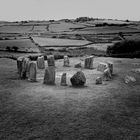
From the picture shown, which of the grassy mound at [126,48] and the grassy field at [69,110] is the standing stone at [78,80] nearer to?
the grassy field at [69,110]

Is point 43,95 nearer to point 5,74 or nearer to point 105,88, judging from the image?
point 105,88

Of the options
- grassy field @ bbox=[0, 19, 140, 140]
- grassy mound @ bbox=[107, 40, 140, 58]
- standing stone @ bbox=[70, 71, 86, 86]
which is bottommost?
grassy field @ bbox=[0, 19, 140, 140]

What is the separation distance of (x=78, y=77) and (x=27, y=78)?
4.79 meters

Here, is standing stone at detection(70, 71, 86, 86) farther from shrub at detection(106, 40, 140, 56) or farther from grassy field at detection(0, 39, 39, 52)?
grassy field at detection(0, 39, 39, 52)

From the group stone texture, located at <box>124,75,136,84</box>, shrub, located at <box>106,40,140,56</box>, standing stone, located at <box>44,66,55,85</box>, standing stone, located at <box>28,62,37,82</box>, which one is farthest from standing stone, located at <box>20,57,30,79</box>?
shrub, located at <box>106,40,140,56</box>

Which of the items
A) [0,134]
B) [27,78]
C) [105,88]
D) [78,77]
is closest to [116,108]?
[105,88]

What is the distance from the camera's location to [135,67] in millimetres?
26156

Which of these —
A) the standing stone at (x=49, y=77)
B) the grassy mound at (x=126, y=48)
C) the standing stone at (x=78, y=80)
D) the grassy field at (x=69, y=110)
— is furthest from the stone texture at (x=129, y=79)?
the grassy mound at (x=126, y=48)

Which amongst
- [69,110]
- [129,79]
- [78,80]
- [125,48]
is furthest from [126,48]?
[69,110]

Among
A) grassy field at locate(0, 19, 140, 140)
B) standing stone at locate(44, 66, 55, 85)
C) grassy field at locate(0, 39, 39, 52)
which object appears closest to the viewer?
grassy field at locate(0, 19, 140, 140)

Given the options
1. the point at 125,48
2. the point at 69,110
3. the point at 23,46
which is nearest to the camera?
the point at 69,110

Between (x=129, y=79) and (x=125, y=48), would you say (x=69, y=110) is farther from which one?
(x=125, y=48)

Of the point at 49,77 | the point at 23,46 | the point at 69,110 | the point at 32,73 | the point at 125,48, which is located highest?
the point at 23,46

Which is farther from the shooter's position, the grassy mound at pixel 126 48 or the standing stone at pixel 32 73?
the grassy mound at pixel 126 48
